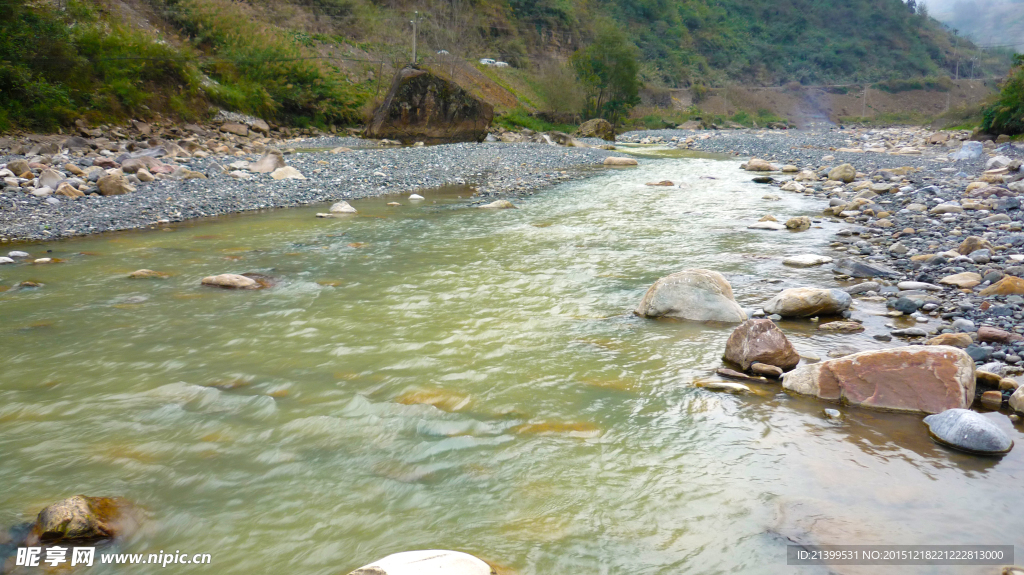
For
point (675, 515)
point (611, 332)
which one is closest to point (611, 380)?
point (611, 332)

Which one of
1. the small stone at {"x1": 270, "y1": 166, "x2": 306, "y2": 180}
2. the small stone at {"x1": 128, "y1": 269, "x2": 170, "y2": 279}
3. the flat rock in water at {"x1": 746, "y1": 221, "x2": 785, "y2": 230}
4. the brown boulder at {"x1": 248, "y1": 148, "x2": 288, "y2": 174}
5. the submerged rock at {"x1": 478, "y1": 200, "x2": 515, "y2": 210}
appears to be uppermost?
the brown boulder at {"x1": 248, "y1": 148, "x2": 288, "y2": 174}

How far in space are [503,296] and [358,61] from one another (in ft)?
117

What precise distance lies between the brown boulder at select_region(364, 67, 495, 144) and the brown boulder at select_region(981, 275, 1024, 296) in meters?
22.3

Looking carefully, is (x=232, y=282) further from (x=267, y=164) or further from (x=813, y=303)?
(x=267, y=164)

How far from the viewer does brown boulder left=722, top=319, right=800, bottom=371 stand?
13.6ft

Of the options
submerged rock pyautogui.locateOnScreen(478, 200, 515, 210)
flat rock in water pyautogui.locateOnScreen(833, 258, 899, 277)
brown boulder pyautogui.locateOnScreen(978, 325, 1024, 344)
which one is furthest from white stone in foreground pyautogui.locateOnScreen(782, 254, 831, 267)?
submerged rock pyautogui.locateOnScreen(478, 200, 515, 210)

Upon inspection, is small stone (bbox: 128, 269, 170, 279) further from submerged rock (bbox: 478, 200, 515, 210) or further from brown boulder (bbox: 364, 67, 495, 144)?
brown boulder (bbox: 364, 67, 495, 144)

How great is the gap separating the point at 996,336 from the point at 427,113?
78.5 ft

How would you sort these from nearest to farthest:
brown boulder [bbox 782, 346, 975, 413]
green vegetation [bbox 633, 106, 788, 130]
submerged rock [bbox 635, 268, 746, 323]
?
1. brown boulder [bbox 782, 346, 975, 413]
2. submerged rock [bbox 635, 268, 746, 323]
3. green vegetation [bbox 633, 106, 788, 130]

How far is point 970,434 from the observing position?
3119mm

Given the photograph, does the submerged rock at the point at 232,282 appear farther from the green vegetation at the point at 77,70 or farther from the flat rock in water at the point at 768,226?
the green vegetation at the point at 77,70

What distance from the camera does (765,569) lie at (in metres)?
2.37

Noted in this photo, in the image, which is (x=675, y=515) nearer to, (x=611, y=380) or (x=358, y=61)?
(x=611, y=380)

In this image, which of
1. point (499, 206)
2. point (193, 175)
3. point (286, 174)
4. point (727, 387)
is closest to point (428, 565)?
point (727, 387)
